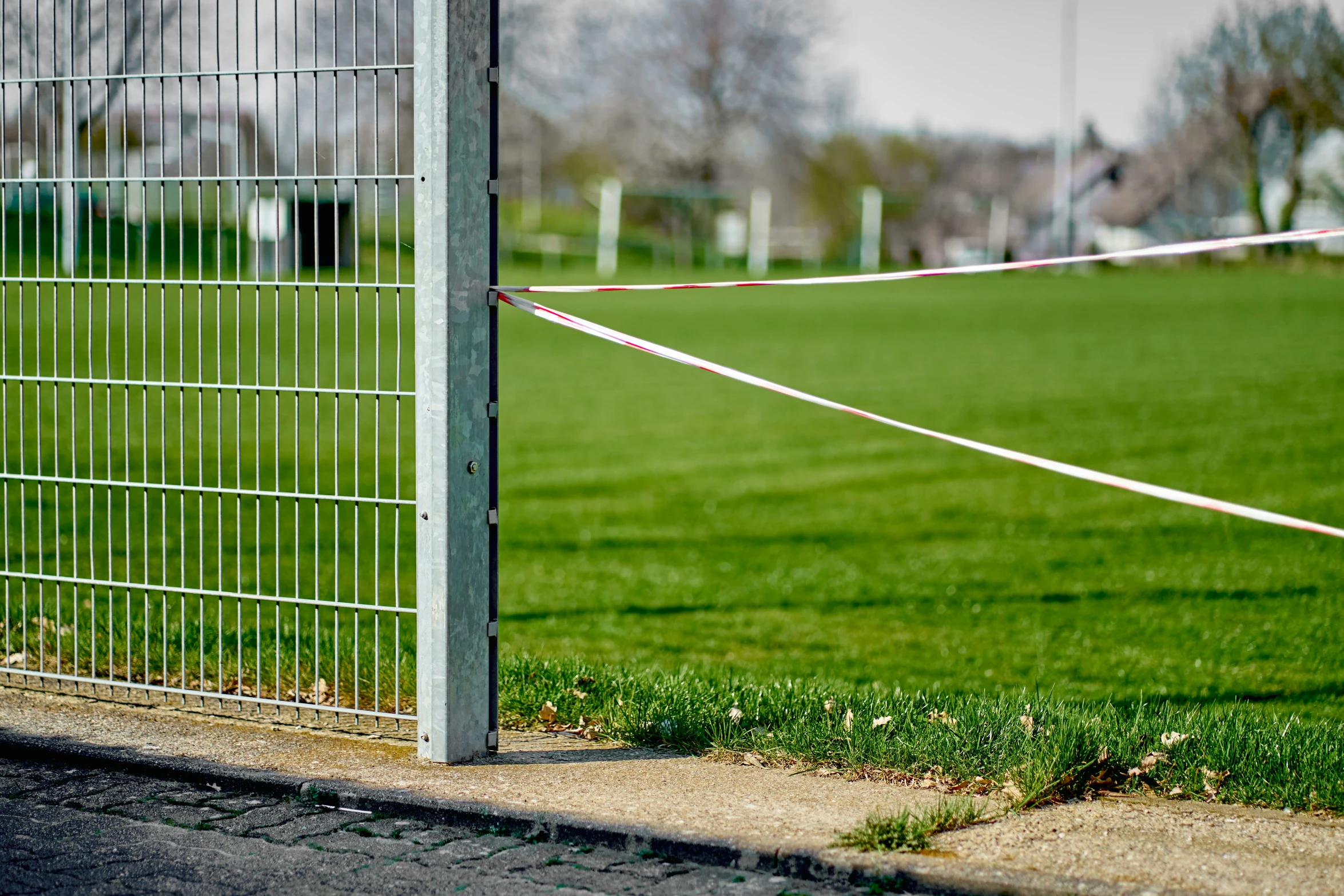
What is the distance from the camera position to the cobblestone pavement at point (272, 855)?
3400 millimetres

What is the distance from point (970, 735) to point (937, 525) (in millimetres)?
5577

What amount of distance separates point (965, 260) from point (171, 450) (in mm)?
56383

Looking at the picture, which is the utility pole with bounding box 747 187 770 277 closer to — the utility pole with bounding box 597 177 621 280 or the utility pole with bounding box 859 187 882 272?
the utility pole with bounding box 859 187 882 272

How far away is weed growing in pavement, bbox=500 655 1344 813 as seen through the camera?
4020mm

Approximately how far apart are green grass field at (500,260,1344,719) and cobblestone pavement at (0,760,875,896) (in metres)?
1.79

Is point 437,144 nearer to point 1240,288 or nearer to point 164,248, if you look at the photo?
point 164,248

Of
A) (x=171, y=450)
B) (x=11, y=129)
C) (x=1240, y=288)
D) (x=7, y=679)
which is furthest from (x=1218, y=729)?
(x=1240, y=288)

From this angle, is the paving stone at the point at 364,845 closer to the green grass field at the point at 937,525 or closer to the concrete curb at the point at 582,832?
the concrete curb at the point at 582,832

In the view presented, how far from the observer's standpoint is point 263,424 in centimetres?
1337

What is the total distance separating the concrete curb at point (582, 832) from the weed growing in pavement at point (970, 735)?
0.53 meters

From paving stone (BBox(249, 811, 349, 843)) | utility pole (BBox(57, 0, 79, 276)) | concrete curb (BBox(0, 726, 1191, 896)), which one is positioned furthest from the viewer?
utility pole (BBox(57, 0, 79, 276))

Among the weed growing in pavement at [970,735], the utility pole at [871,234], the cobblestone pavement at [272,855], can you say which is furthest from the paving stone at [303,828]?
the utility pole at [871,234]

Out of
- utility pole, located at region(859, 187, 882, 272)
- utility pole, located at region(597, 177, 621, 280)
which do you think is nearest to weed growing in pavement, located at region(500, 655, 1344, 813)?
utility pole, located at region(597, 177, 621, 280)

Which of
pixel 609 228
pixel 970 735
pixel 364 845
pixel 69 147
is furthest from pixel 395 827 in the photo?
pixel 609 228
